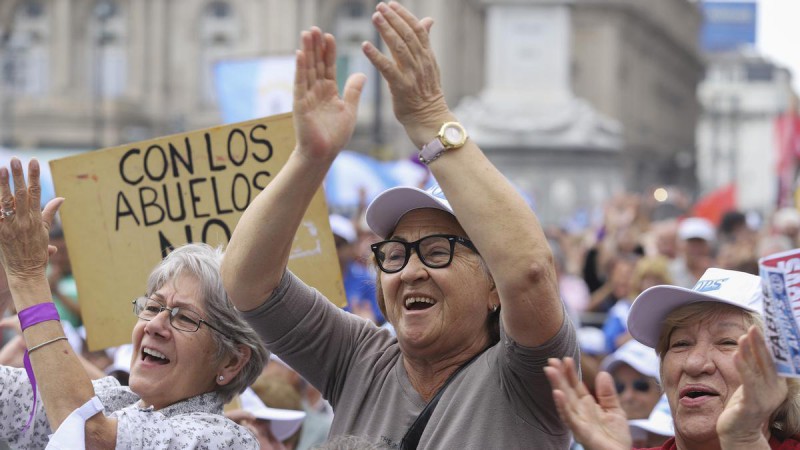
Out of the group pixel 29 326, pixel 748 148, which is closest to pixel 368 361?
pixel 29 326

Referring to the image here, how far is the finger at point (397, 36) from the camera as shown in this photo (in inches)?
128

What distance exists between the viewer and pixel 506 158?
2888 cm

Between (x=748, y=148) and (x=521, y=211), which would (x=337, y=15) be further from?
(x=748, y=148)

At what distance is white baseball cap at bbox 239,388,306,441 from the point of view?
16.6 feet

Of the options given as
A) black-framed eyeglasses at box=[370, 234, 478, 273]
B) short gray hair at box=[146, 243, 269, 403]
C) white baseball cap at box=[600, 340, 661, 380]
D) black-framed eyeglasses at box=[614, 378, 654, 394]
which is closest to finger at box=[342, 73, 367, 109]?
black-framed eyeglasses at box=[370, 234, 478, 273]

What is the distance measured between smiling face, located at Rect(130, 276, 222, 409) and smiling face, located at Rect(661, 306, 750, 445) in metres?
1.21

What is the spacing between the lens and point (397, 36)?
329cm

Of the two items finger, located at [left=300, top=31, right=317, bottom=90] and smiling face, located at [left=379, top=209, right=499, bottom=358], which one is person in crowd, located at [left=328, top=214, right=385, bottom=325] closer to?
smiling face, located at [left=379, top=209, right=499, bottom=358]

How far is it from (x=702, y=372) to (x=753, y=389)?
1.94ft

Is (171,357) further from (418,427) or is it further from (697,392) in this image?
(697,392)

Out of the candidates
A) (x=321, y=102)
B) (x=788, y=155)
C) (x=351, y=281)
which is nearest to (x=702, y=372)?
(x=321, y=102)

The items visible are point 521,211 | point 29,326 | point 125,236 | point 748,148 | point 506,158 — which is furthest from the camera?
point 748,148

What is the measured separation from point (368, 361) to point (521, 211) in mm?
788

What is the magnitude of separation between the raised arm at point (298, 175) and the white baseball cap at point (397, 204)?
254 mm
